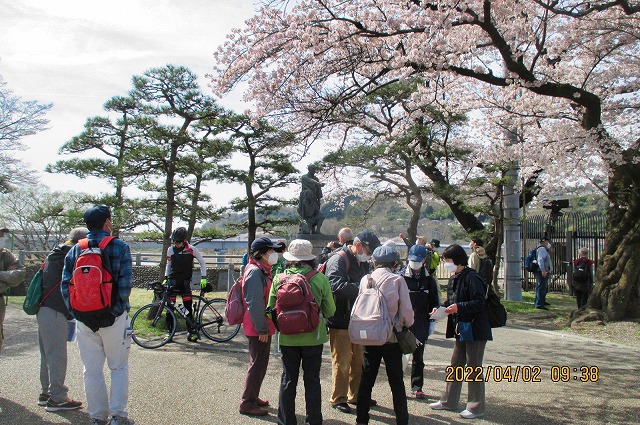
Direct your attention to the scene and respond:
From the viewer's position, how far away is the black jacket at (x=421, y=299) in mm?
5633

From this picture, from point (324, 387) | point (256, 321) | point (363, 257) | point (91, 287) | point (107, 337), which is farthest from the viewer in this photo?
point (324, 387)

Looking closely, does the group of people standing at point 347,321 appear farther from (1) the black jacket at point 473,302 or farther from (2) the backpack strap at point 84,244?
(2) the backpack strap at point 84,244

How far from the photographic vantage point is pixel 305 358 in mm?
4453

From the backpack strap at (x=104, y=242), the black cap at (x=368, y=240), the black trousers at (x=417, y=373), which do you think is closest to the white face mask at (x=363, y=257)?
the black cap at (x=368, y=240)

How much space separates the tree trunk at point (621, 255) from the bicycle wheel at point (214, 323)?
23.4ft

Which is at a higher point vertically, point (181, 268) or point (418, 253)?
point (418, 253)

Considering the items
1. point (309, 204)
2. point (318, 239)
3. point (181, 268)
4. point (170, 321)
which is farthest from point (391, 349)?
point (309, 204)

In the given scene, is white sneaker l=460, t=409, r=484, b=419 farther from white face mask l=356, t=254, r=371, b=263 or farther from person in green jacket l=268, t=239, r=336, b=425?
white face mask l=356, t=254, r=371, b=263

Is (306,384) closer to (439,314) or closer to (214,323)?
(439,314)

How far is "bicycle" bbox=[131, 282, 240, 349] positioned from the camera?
8.13m

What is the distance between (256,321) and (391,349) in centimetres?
119

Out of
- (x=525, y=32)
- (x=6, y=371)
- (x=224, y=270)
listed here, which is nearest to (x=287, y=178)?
(x=224, y=270)

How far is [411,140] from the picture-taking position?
17.4 metres

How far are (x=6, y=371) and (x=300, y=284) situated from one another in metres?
4.24
